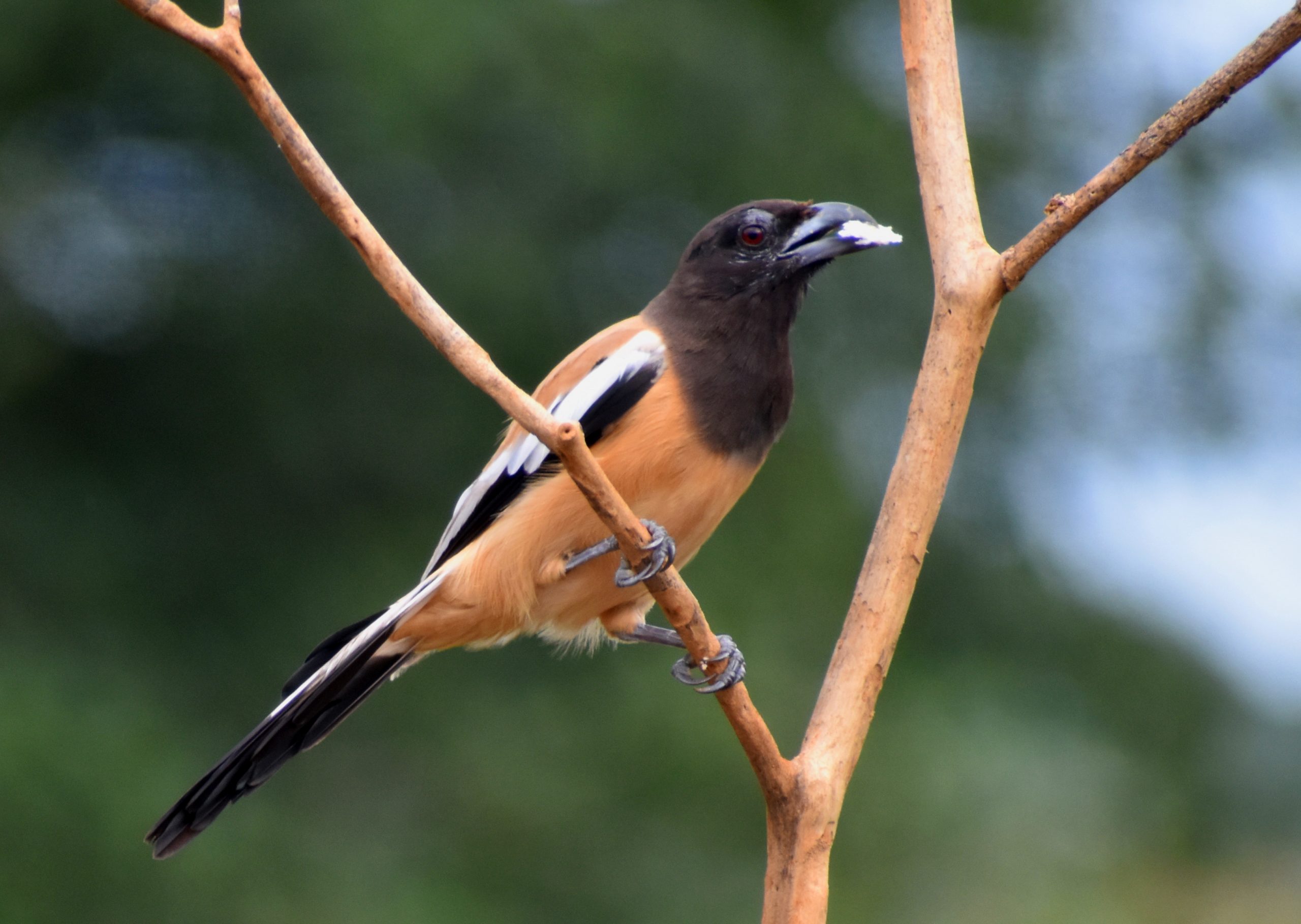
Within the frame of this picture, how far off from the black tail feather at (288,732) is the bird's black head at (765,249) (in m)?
1.20

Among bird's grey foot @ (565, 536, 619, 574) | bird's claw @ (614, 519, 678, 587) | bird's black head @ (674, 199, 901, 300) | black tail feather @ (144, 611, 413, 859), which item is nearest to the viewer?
bird's claw @ (614, 519, 678, 587)

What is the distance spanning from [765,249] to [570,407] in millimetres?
672

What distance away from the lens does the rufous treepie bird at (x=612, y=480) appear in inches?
119

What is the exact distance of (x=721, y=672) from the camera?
2.69m

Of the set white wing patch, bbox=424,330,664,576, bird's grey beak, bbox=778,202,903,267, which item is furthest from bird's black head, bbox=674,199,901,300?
white wing patch, bbox=424,330,664,576

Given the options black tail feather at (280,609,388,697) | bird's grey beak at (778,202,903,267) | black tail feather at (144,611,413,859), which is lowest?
black tail feather at (144,611,413,859)

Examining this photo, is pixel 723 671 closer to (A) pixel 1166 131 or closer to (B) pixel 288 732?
(B) pixel 288 732

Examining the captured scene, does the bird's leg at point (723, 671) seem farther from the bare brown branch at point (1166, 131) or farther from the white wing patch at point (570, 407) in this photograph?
the bare brown branch at point (1166, 131)

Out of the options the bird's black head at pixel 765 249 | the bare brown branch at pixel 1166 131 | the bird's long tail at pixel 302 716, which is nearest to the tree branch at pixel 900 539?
the bare brown branch at pixel 1166 131

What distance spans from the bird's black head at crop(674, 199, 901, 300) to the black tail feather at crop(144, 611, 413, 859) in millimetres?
1202

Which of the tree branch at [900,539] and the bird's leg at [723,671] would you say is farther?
the bird's leg at [723,671]

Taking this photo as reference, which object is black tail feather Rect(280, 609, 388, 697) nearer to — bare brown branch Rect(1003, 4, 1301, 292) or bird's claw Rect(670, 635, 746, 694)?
bird's claw Rect(670, 635, 746, 694)

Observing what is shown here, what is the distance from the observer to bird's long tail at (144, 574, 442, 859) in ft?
9.61

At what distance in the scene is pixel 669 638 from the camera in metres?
3.23
